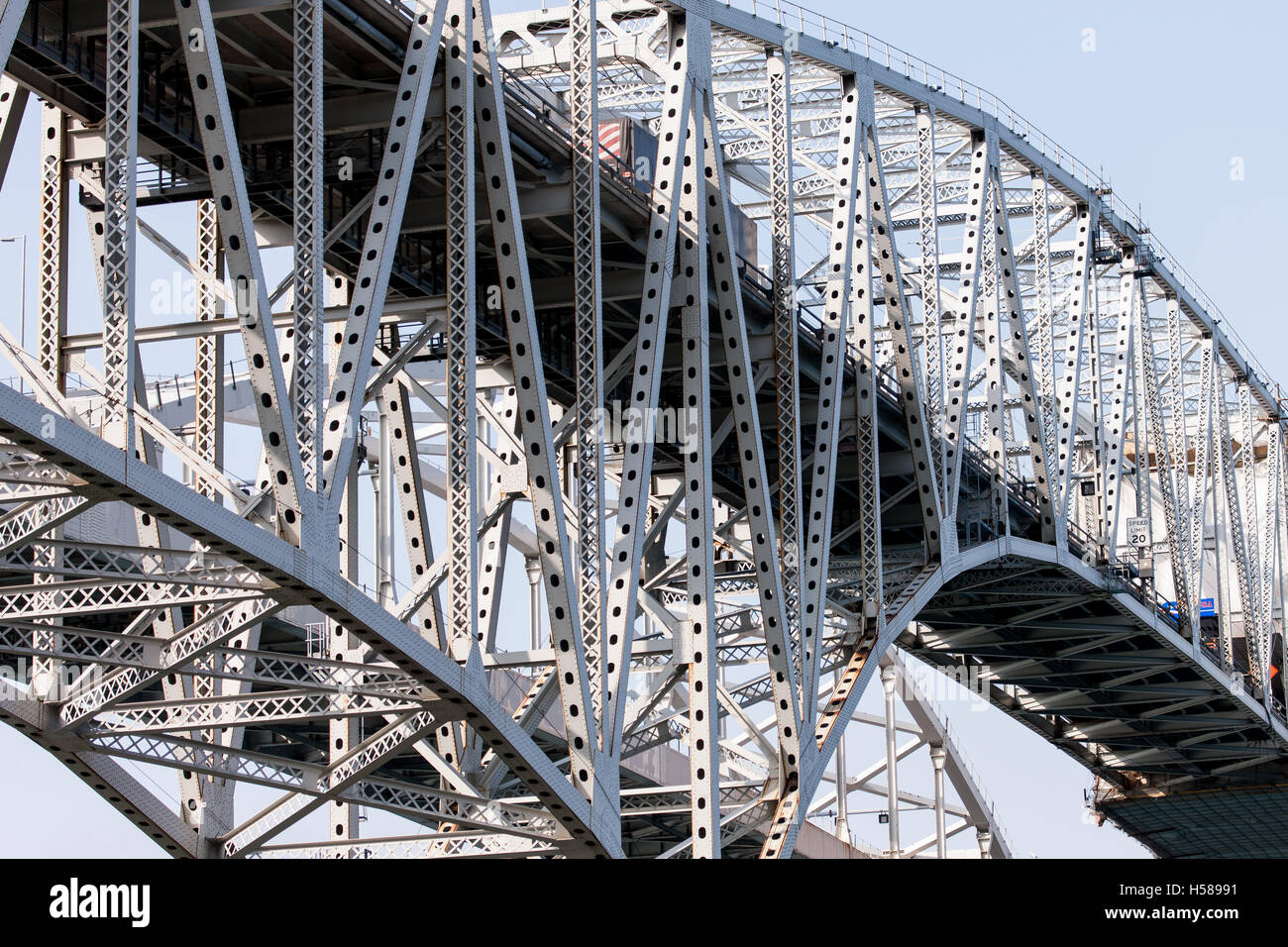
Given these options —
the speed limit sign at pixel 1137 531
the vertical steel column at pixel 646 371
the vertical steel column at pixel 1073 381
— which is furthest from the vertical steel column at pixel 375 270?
the speed limit sign at pixel 1137 531

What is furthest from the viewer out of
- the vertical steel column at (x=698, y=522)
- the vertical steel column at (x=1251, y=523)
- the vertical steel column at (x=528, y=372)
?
the vertical steel column at (x=1251, y=523)

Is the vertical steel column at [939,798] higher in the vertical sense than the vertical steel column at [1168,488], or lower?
lower

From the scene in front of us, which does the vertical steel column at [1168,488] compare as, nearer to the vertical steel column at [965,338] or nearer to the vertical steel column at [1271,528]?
the vertical steel column at [1271,528]

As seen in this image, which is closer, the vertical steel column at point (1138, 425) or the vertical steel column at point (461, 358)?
the vertical steel column at point (461, 358)

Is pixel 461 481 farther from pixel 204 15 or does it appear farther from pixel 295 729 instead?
pixel 295 729

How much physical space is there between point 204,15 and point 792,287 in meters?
17.0

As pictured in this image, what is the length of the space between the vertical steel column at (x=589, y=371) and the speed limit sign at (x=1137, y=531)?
33774 millimetres

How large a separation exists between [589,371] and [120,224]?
1051 cm

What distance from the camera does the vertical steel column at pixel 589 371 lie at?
97.9 feet

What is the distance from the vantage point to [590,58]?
30891 millimetres

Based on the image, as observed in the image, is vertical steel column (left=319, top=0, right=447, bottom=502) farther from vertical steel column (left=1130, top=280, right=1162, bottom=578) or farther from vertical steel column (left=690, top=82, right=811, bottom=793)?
vertical steel column (left=1130, top=280, right=1162, bottom=578)

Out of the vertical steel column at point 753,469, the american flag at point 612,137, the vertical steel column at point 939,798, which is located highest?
the american flag at point 612,137

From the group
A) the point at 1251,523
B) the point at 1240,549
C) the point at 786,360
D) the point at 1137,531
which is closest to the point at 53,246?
the point at 786,360
